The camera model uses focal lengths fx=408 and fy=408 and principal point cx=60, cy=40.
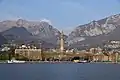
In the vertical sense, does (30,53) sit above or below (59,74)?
above

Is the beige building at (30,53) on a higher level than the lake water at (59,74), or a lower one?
higher

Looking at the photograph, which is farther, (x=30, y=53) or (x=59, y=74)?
(x=30, y=53)

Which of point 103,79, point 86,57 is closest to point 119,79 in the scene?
point 103,79

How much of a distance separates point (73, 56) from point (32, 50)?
18.7 meters

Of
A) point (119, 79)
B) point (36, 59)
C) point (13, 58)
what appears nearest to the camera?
point (119, 79)

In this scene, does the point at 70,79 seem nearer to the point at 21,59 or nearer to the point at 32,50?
the point at 21,59

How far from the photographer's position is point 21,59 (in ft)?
527

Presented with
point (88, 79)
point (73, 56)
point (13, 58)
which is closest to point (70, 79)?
point (88, 79)

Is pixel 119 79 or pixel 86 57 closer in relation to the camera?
pixel 119 79

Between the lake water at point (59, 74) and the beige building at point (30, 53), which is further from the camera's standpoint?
the beige building at point (30, 53)

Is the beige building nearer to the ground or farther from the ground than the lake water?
farther from the ground

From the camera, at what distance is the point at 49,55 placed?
586ft

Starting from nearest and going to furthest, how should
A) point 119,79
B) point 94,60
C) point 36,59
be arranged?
point 119,79 → point 36,59 → point 94,60

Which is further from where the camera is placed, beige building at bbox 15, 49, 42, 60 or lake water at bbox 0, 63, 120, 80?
beige building at bbox 15, 49, 42, 60
